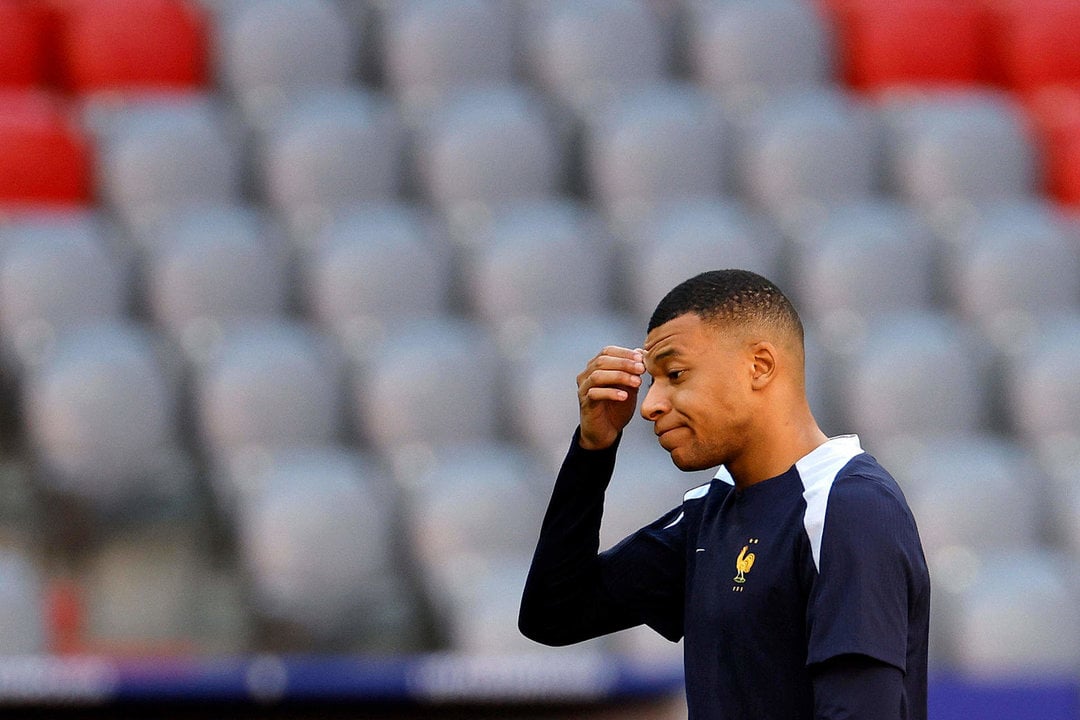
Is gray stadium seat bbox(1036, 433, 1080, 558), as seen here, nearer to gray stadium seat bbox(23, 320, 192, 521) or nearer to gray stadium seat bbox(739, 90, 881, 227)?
gray stadium seat bbox(739, 90, 881, 227)

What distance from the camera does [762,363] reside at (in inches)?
67.2

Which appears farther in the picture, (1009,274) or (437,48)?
(437,48)

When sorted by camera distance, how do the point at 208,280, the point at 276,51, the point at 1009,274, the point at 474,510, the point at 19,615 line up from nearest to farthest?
the point at 19,615 < the point at 474,510 < the point at 208,280 < the point at 1009,274 < the point at 276,51

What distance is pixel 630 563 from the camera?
1889 mm

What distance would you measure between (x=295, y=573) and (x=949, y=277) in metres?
2.56

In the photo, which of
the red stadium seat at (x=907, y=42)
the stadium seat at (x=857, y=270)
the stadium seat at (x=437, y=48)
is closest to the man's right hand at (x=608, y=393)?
the stadium seat at (x=857, y=270)

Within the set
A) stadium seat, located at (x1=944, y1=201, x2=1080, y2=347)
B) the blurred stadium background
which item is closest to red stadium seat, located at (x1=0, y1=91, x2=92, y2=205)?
the blurred stadium background

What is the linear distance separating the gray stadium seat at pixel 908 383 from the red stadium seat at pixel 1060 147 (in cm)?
121

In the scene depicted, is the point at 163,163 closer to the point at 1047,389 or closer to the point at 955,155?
the point at 955,155

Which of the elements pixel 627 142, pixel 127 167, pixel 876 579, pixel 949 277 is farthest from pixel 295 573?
pixel 876 579

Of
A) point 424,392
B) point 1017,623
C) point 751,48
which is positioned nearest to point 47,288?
point 424,392

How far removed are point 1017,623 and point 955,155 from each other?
2074 millimetres

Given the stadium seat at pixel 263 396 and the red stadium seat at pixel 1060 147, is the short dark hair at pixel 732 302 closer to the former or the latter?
the stadium seat at pixel 263 396

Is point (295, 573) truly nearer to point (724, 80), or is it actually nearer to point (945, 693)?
point (945, 693)
